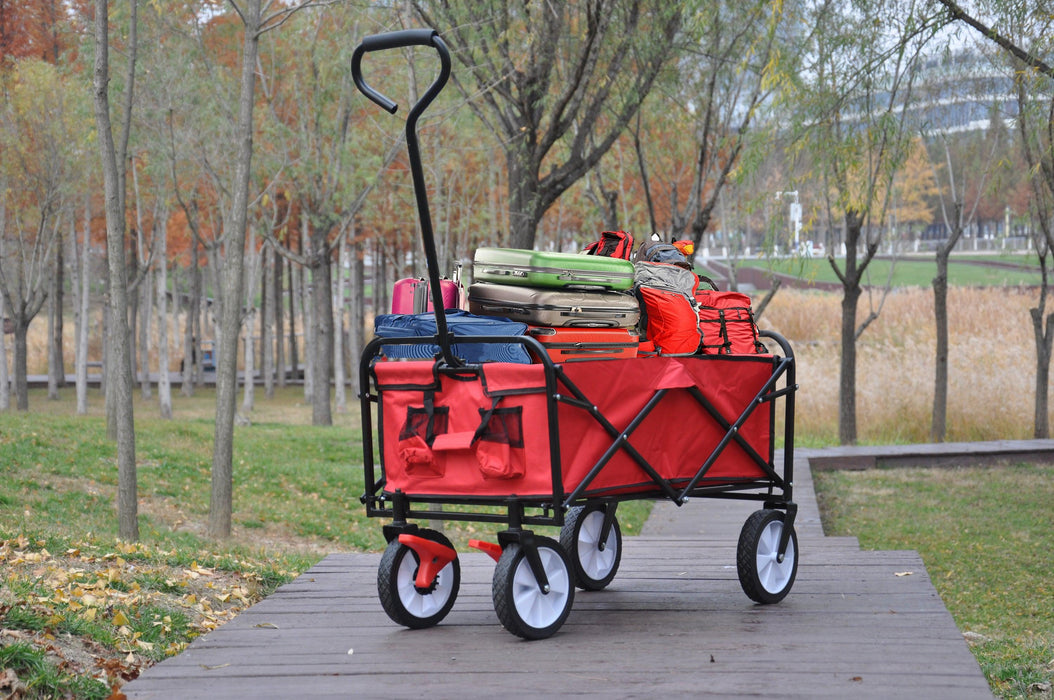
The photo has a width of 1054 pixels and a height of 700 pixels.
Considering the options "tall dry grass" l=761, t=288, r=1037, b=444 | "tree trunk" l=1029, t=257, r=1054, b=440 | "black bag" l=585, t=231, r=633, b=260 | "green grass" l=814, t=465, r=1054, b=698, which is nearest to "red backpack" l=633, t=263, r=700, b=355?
"black bag" l=585, t=231, r=633, b=260

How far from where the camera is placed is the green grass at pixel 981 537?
20.2 ft

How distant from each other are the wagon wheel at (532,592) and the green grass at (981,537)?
197cm

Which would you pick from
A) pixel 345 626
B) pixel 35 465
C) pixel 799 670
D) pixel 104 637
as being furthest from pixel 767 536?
pixel 35 465

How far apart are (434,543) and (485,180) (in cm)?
2232

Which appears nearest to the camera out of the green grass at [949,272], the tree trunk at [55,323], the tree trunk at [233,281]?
the tree trunk at [233,281]

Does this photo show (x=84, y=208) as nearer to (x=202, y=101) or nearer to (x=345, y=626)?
(x=202, y=101)

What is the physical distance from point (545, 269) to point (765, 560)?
1788mm

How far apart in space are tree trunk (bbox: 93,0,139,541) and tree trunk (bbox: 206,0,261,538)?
102cm

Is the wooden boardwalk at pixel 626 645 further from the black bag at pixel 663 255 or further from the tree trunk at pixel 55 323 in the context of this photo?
the tree trunk at pixel 55 323

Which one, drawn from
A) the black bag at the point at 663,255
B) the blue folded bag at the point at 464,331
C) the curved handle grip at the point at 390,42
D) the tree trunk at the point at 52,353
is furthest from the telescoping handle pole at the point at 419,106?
the tree trunk at the point at 52,353

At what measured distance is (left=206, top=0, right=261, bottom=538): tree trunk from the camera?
9.22 m

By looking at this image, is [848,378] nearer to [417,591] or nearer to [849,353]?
[849,353]

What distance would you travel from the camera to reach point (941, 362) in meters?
15.1

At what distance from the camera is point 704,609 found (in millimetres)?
5188
